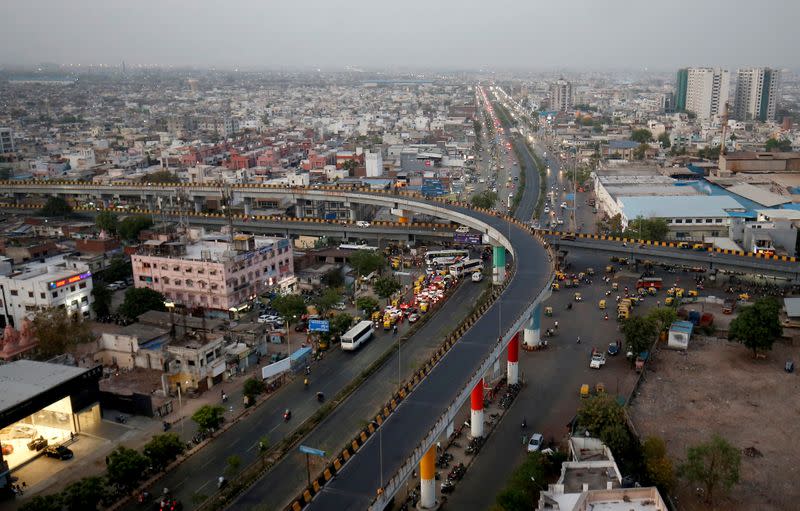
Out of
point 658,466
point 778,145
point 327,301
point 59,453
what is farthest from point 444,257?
point 778,145

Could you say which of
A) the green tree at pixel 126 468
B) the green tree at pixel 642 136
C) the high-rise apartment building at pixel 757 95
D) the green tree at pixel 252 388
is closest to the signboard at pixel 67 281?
the green tree at pixel 252 388

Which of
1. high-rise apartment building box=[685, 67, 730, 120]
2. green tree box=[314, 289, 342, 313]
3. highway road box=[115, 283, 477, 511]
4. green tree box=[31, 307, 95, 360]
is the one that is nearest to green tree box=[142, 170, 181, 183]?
green tree box=[314, 289, 342, 313]

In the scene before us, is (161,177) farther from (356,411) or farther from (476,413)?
(476,413)

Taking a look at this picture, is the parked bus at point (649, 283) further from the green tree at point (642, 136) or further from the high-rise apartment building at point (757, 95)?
the high-rise apartment building at point (757, 95)

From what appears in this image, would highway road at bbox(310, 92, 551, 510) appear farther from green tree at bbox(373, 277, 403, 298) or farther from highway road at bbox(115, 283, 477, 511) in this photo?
green tree at bbox(373, 277, 403, 298)

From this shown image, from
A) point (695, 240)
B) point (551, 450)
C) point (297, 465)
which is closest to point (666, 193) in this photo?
point (695, 240)

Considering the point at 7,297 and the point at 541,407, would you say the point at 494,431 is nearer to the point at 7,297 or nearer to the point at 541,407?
the point at 541,407

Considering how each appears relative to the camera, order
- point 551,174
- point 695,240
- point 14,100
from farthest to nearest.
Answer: point 14,100 → point 551,174 → point 695,240
